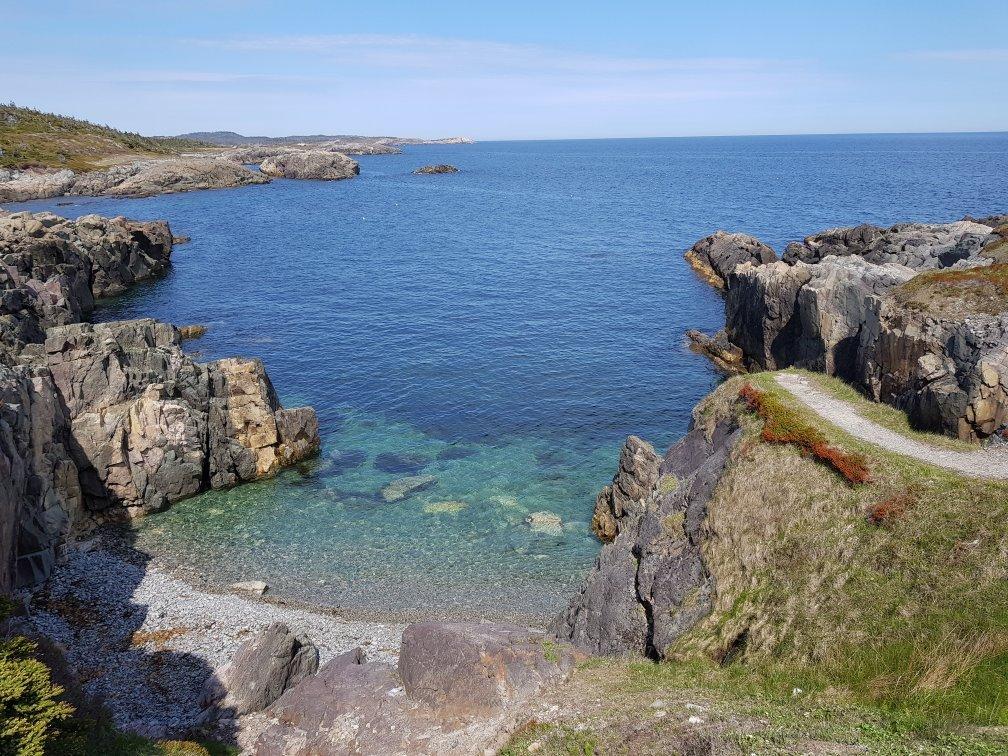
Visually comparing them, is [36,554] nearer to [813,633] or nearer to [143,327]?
[143,327]

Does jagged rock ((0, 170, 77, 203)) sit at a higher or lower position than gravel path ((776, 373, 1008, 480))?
higher

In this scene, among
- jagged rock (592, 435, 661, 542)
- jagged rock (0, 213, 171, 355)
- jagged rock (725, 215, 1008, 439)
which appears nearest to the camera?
jagged rock (725, 215, 1008, 439)

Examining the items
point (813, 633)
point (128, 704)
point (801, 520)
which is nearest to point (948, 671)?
point (813, 633)

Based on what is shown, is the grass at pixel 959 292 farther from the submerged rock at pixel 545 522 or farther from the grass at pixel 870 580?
the submerged rock at pixel 545 522

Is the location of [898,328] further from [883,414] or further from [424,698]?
[424,698]

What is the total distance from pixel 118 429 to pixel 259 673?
22309 mm

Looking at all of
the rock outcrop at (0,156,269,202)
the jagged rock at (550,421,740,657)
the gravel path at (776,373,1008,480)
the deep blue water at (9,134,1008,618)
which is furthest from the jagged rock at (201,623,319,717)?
the rock outcrop at (0,156,269,202)

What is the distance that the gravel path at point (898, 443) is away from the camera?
27.8 m

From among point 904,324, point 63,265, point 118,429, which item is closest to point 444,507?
point 118,429

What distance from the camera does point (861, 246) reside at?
90.8 m

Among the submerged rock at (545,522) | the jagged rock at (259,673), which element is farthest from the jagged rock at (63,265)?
the submerged rock at (545,522)

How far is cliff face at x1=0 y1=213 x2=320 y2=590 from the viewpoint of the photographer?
117ft

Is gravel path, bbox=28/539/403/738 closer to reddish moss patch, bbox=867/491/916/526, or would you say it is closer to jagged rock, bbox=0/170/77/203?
reddish moss patch, bbox=867/491/916/526

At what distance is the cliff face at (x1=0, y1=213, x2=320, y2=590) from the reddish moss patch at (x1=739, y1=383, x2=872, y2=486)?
3065 centimetres
